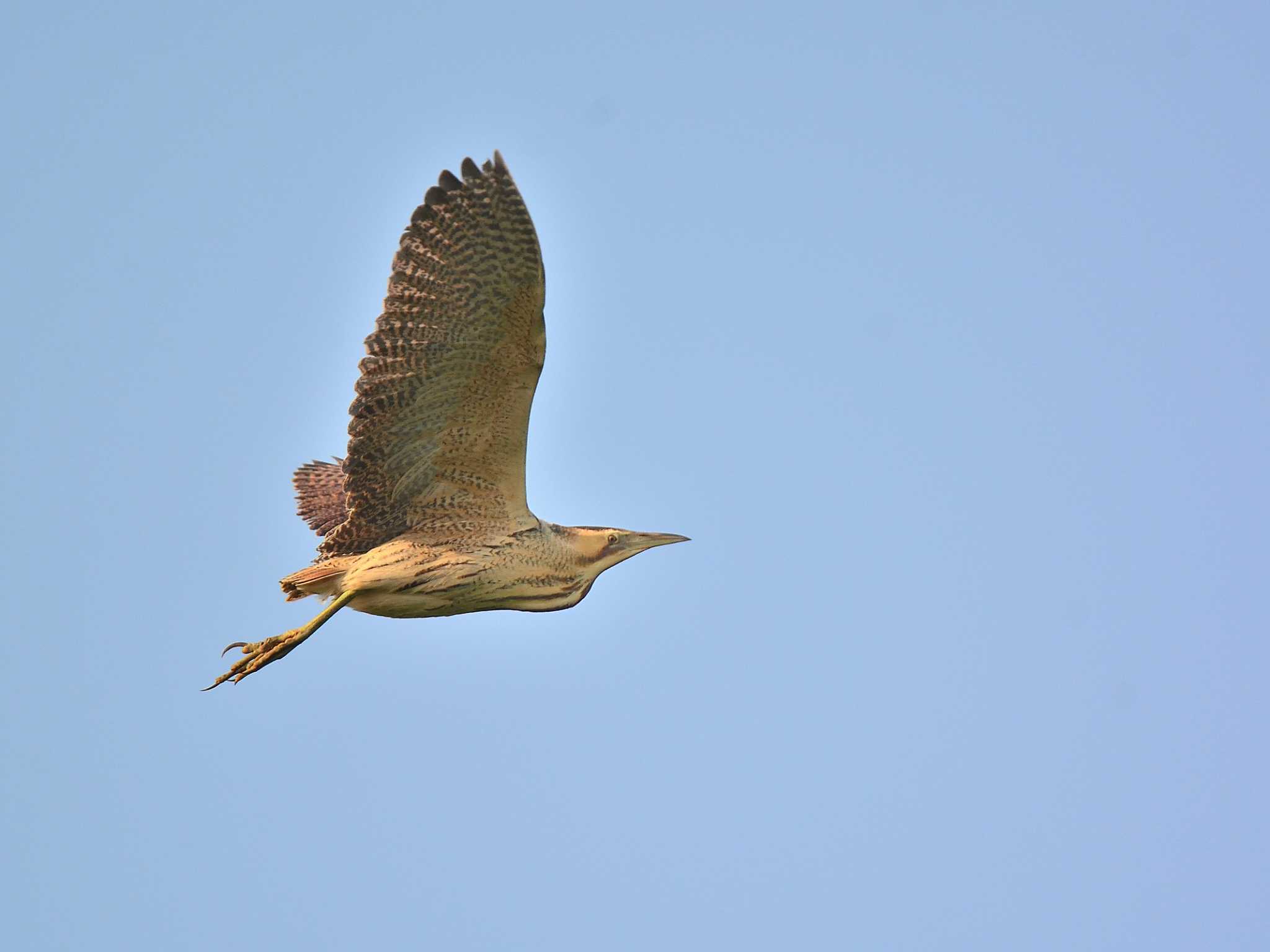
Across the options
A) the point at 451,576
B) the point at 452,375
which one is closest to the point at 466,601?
the point at 451,576

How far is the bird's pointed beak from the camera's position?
10.7 m

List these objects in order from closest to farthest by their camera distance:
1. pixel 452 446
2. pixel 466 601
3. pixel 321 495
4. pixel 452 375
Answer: pixel 452 375 → pixel 452 446 → pixel 466 601 → pixel 321 495

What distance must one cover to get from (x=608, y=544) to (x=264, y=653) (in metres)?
2.06

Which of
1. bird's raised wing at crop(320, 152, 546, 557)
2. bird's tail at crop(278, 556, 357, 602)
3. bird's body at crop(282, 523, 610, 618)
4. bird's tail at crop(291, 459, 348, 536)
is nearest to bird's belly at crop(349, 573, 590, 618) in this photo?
bird's body at crop(282, 523, 610, 618)

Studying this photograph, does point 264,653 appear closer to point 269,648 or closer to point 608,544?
point 269,648

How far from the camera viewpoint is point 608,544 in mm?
10531

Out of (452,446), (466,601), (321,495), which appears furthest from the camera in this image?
(321,495)

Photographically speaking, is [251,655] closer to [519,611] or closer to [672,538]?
[519,611]

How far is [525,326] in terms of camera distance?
9.44 m

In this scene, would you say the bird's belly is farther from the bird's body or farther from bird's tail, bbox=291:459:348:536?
bird's tail, bbox=291:459:348:536

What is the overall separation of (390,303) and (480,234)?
2.03ft

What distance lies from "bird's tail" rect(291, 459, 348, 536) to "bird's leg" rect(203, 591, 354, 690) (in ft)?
6.84

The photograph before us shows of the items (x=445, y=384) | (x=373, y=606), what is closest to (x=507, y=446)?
(x=445, y=384)

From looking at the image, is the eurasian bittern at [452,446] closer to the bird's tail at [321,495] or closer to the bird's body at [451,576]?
the bird's body at [451,576]
